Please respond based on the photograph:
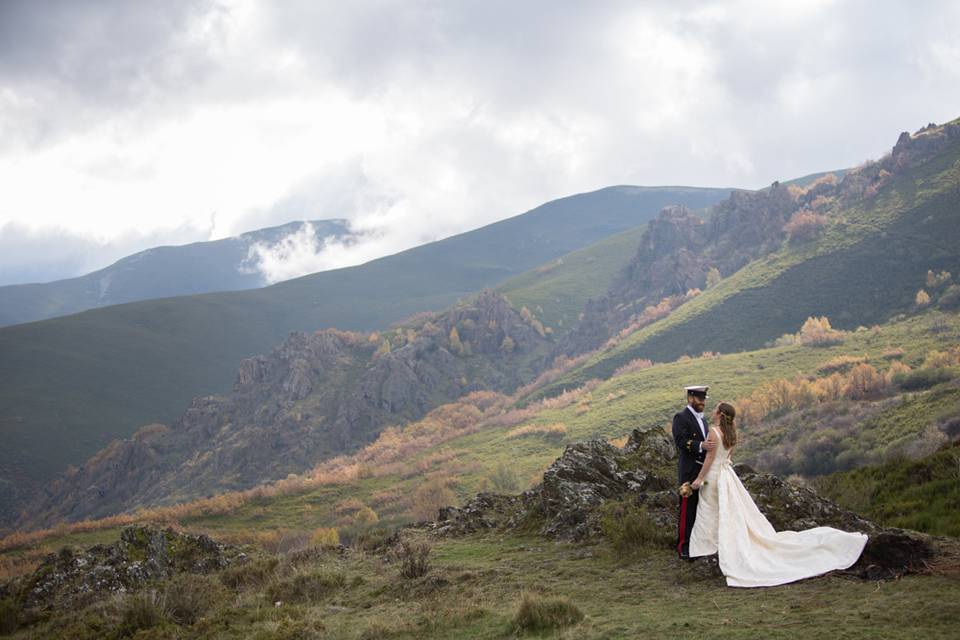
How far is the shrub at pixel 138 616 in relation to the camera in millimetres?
11039

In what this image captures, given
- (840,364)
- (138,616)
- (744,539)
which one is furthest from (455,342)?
(744,539)

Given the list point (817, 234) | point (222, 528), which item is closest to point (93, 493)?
point (222, 528)

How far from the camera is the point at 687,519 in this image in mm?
10727

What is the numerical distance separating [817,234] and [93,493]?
17564cm

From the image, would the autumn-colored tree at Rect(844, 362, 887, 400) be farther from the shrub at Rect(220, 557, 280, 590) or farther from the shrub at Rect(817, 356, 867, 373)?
the shrub at Rect(220, 557, 280, 590)

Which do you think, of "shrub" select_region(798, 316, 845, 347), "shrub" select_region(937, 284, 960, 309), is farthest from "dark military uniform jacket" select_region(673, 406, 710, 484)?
"shrub" select_region(937, 284, 960, 309)

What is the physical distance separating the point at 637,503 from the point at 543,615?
6369 mm

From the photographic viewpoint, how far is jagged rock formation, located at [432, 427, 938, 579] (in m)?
8.82

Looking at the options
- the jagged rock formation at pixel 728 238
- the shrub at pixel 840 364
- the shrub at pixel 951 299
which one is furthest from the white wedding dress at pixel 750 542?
the jagged rock formation at pixel 728 238

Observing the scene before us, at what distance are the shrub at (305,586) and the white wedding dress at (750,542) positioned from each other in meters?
7.60

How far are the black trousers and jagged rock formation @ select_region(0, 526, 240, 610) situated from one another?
13.4 m

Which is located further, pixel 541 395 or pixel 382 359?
pixel 382 359

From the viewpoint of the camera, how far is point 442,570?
13047mm

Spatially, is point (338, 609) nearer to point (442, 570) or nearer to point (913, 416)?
point (442, 570)
